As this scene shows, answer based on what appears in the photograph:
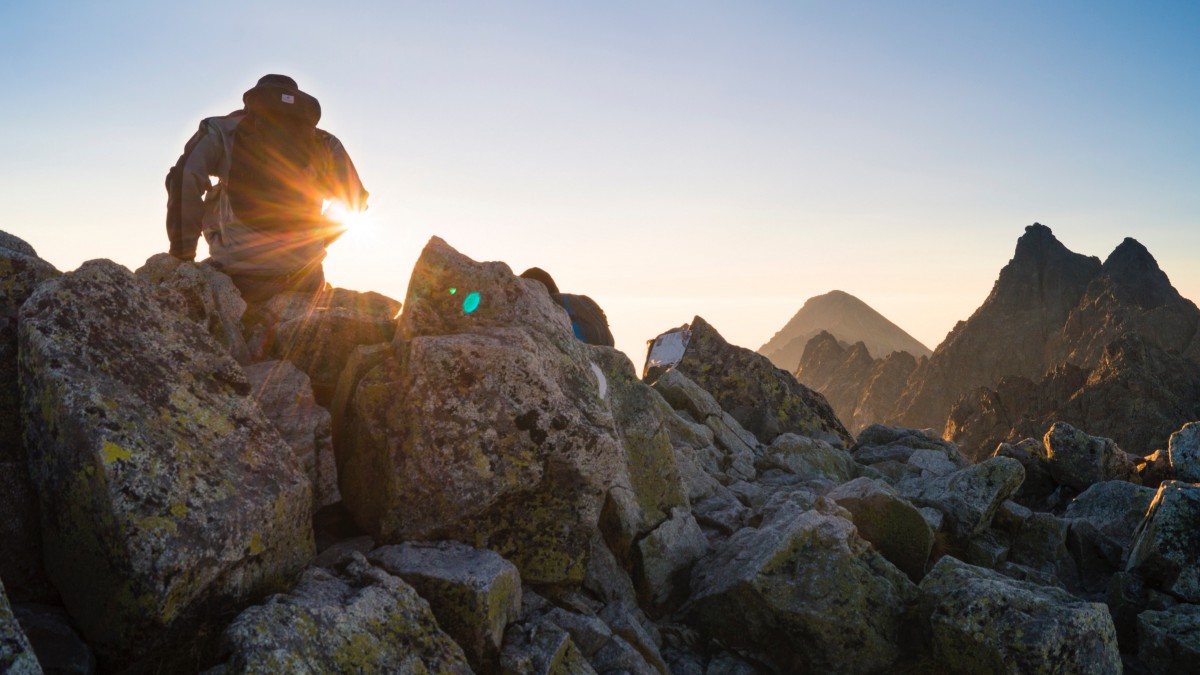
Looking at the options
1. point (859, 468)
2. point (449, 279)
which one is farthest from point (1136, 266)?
point (449, 279)

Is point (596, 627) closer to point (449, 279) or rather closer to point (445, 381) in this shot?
point (445, 381)

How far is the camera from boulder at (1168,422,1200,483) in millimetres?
20062

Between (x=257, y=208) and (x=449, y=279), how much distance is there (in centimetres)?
379

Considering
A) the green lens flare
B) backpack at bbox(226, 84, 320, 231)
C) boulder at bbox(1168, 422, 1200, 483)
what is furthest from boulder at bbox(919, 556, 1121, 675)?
boulder at bbox(1168, 422, 1200, 483)

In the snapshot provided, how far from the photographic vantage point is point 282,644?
217 inches

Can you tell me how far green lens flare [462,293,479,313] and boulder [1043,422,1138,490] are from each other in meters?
19.3

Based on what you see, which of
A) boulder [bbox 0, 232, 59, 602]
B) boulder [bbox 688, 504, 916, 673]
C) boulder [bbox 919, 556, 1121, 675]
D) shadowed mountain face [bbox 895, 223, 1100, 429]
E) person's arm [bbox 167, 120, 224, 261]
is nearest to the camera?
boulder [bbox 0, 232, 59, 602]

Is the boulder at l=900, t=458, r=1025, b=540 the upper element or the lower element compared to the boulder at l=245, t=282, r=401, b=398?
lower

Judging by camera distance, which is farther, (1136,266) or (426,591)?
(1136,266)

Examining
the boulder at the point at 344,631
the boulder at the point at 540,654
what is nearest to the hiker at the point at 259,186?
the boulder at the point at 344,631

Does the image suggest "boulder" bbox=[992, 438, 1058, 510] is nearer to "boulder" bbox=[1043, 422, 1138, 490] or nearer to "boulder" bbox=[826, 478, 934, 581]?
"boulder" bbox=[1043, 422, 1138, 490]

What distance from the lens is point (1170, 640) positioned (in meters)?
11.5

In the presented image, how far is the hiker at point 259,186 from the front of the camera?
35.3 ft

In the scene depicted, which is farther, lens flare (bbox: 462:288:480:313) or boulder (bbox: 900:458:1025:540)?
boulder (bbox: 900:458:1025:540)
